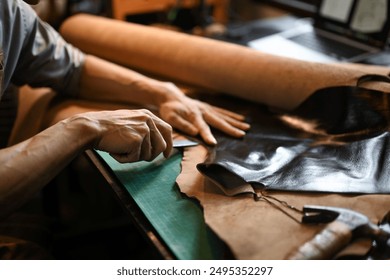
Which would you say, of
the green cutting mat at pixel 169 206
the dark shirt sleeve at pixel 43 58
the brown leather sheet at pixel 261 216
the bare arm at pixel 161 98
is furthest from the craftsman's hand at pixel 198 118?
the dark shirt sleeve at pixel 43 58

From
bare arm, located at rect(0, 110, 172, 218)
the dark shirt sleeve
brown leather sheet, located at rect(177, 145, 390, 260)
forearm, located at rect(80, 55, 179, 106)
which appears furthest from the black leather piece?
the dark shirt sleeve

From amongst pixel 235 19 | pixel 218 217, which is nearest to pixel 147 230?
pixel 218 217

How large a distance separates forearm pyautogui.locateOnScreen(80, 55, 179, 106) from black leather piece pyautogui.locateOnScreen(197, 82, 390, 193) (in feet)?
0.82

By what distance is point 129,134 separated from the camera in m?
0.93

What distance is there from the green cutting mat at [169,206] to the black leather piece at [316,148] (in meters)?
0.08

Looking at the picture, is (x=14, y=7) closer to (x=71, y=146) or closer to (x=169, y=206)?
(x=71, y=146)

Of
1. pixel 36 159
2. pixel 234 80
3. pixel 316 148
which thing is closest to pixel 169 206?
pixel 36 159

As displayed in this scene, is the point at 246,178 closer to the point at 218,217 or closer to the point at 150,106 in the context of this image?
the point at 218,217

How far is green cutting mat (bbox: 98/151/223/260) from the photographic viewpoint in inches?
30.7

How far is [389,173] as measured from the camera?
926 millimetres

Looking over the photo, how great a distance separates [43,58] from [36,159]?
485 millimetres

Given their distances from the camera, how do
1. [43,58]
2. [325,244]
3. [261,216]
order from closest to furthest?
[325,244] < [261,216] < [43,58]

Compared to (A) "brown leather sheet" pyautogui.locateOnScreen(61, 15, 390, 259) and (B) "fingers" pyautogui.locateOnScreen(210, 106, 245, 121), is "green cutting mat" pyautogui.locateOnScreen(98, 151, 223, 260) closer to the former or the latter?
(A) "brown leather sheet" pyautogui.locateOnScreen(61, 15, 390, 259)

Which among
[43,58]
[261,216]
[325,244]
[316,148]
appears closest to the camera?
[325,244]
